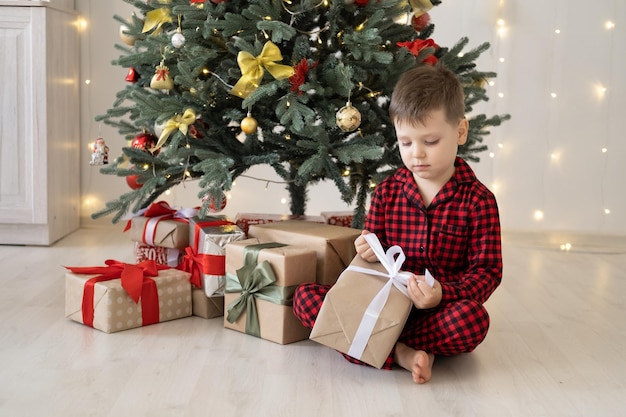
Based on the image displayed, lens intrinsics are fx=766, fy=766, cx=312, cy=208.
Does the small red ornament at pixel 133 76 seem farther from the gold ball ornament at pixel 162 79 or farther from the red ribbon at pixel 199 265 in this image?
the red ribbon at pixel 199 265

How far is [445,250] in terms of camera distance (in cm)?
→ 195

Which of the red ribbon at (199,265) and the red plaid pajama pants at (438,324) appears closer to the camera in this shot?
the red plaid pajama pants at (438,324)

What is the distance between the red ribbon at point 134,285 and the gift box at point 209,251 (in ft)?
0.38


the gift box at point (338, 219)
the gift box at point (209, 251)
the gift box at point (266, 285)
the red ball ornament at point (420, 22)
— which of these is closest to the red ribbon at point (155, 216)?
the gift box at point (209, 251)

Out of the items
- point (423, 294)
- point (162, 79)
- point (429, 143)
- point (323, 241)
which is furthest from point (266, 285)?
point (162, 79)

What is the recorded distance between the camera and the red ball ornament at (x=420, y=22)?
2439mm

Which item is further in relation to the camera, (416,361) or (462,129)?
(462,129)

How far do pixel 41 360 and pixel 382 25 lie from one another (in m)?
1.29

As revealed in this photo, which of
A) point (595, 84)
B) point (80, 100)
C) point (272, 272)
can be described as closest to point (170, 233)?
point (272, 272)

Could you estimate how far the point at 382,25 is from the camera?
2.22 meters

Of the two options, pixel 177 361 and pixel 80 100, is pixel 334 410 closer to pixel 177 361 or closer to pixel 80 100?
pixel 177 361

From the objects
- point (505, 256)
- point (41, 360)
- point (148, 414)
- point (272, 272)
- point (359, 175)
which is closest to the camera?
point (148, 414)

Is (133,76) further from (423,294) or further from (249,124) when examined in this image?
(423,294)

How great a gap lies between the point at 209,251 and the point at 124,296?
0.87 ft
